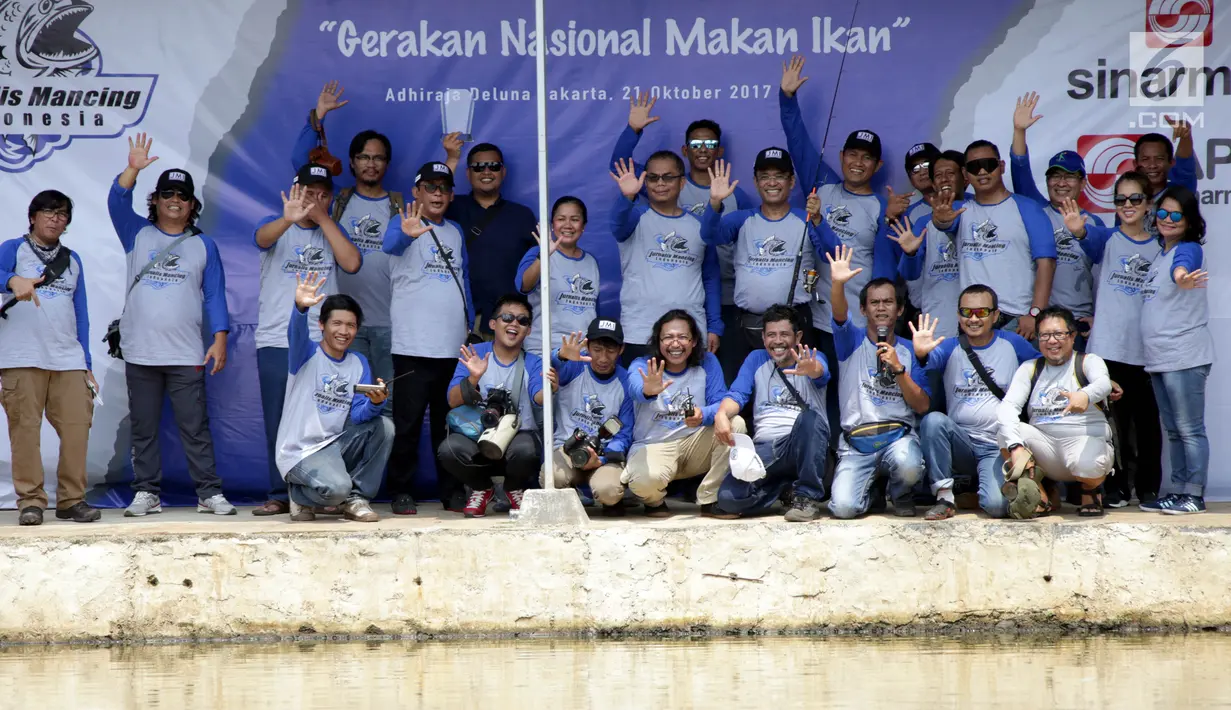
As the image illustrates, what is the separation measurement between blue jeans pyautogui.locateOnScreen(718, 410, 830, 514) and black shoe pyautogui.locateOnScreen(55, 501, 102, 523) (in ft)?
10.6

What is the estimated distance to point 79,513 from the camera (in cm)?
706

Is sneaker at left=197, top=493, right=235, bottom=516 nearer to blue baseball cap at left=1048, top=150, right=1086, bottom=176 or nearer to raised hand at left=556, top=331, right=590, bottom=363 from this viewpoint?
raised hand at left=556, top=331, right=590, bottom=363

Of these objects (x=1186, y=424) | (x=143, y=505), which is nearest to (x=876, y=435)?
(x=1186, y=424)

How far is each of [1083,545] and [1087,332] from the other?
5.78 ft

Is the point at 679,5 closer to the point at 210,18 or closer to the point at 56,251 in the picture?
the point at 210,18

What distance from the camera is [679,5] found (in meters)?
7.84

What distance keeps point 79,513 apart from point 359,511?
1517 millimetres

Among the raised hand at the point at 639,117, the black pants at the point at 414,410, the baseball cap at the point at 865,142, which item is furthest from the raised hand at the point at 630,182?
the black pants at the point at 414,410

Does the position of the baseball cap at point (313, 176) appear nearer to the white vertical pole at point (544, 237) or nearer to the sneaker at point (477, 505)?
the white vertical pole at point (544, 237)

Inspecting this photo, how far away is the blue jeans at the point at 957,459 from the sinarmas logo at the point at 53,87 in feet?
15.5

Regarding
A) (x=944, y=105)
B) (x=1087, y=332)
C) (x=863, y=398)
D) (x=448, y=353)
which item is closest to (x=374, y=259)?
(x=448, y=353)

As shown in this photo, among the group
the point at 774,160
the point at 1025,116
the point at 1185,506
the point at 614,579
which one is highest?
the point at 1025,116

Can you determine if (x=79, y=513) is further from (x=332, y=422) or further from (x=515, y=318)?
(x=515, y=318)

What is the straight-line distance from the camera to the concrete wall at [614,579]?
598cm
